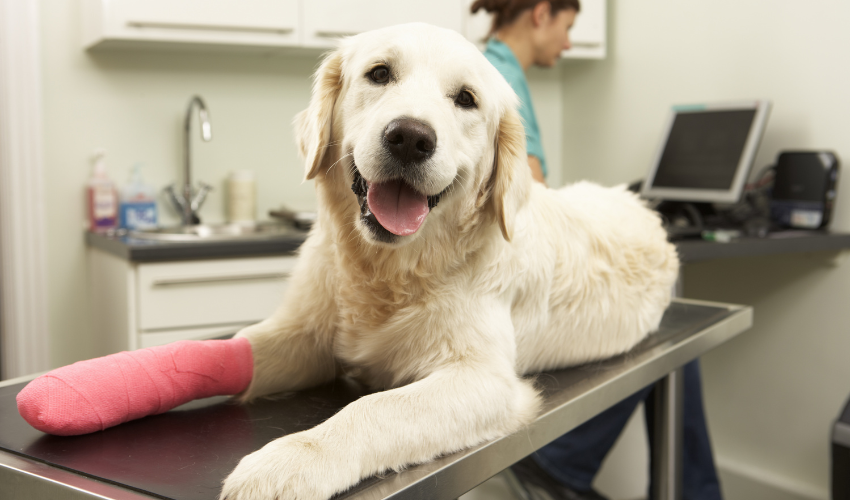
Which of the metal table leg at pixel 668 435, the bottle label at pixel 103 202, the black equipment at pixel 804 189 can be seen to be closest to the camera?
the metal table leg at pixel 668 435

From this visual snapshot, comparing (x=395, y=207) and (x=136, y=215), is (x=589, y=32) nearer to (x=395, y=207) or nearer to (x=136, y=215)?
(x=136, y=215)

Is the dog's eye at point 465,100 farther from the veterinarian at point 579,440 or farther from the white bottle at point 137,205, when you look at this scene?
the white bottle at point 137,205

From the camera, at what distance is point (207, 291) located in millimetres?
2475

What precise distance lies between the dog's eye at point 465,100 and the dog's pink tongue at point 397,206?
0.59 ft

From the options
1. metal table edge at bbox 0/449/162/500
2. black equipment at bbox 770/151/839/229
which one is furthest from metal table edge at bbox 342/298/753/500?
black equipment at bbox 770/151/839/229

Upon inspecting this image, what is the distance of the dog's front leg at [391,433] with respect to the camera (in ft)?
2.29

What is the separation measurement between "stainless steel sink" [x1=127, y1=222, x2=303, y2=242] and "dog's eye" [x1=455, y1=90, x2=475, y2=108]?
1.73m

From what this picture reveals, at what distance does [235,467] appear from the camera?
0.78 metres

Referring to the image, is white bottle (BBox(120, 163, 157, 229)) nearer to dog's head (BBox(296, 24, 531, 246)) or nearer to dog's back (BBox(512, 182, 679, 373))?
dog's head (BBox(296, 24, 531, 246))

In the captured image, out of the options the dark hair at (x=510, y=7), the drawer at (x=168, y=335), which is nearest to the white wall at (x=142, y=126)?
the drawer at (x=168, y=335)

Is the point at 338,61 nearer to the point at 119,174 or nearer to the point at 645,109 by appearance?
the point at 119,174

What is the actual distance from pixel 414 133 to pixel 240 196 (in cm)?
243

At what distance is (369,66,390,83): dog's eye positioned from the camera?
3.42 feet

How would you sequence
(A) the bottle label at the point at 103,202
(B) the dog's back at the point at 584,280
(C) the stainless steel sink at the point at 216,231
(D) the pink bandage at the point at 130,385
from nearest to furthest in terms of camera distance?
(D) the pink bandage at the point at 130,385 → (B) the dog's back at the point at 584,280 → (C) the stainless steel sink at the point at 216,231 → (A) the bottle label at the point at 103,202
